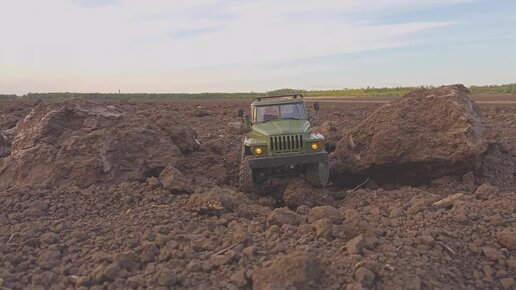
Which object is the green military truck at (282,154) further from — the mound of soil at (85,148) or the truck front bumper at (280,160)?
the mound of soil at (85,148)

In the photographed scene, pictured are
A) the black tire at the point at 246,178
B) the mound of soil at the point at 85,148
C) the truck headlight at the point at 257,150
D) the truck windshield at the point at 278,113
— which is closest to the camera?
the mound of soil at the point at 85,148

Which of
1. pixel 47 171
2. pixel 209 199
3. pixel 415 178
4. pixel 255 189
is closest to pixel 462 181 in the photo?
pixel 415 178

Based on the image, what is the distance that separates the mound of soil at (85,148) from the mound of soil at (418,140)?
3.74m

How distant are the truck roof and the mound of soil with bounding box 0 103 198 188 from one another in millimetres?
1867

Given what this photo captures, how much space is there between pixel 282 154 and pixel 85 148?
3576 millimetres

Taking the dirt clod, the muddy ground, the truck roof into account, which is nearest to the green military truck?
the muddy ground

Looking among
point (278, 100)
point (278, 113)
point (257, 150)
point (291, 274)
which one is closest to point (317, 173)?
point (257, 150)

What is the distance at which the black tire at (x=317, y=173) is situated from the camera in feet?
32.1

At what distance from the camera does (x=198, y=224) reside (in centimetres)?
674

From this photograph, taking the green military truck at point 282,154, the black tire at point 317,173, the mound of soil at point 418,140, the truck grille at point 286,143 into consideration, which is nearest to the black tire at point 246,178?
the green military truck at point 282,154

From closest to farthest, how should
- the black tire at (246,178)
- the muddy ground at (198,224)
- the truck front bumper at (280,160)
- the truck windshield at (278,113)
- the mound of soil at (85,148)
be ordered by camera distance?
the muddy ground at (198,224) < the mound of soil at (85,148) < the truck front bumper at (280,160) < the black tire at (246,178) < the truck windshield at (278,113)

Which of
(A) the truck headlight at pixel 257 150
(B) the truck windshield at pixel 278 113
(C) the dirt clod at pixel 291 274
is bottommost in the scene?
(C) the dirt clod at pixel 291 274

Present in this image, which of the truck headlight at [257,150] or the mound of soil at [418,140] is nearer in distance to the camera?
the truck headlight at [257,150]

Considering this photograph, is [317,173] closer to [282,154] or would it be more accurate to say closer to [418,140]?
[282,154]
